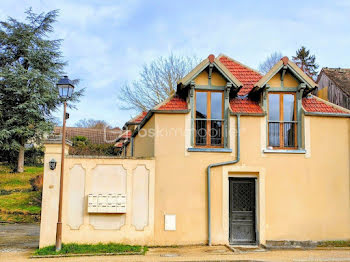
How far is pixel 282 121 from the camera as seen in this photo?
1203 cm

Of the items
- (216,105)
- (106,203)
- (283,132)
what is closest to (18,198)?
(106,203)

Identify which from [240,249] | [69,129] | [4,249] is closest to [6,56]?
[69,129]

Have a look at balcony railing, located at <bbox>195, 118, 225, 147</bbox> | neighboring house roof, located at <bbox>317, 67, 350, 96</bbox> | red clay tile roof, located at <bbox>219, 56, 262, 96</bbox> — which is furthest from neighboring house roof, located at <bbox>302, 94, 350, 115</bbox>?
neighboring house roof, located at <bbox>317, 67, 350, 96</bbox>

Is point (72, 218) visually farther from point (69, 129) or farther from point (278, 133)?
point (69, 129)

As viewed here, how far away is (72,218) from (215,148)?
5027mm

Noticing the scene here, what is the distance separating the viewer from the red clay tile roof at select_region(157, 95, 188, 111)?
11.6 meters

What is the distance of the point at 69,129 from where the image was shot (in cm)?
4397

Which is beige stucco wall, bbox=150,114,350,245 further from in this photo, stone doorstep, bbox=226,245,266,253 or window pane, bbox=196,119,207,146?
window pane, bbox=196,119,207,146

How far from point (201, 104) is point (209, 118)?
0.55 m

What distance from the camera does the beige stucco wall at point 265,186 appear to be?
11258 mm

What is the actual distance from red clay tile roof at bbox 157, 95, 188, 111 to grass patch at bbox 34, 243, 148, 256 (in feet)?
14.6

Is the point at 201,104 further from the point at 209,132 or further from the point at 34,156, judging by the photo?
the point at 34,156

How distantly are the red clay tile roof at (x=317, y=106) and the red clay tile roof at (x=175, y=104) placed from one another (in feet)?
13.7

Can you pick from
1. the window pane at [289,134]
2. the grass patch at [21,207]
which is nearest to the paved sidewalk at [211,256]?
the window pane at [289,134]
